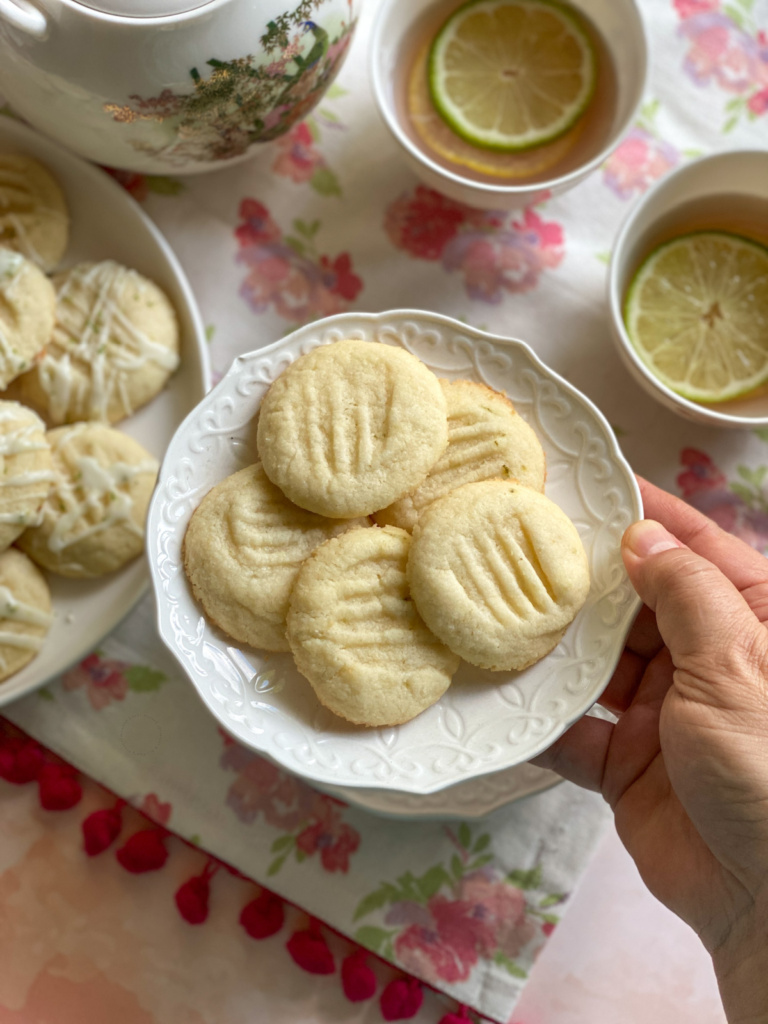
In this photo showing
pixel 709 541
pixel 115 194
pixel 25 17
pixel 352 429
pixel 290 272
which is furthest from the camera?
pixel 290 272

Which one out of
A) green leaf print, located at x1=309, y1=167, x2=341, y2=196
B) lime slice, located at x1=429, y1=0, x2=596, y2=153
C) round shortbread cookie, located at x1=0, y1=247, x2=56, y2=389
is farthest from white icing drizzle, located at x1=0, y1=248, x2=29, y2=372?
lime slice, located at x1=429, y1=0, x2=596, y2=153

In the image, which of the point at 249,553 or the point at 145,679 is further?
the point at 145,679

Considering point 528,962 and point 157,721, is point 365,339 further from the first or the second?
point 528,962

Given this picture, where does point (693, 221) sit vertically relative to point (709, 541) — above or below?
above

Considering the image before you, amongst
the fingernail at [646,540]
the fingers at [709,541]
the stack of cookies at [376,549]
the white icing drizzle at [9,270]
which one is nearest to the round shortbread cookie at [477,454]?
the stack of cookies at [376,549]

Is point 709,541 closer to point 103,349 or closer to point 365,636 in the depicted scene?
point 365,636

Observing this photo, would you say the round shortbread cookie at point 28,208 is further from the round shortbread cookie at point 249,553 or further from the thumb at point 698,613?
the thumb at point 698,613

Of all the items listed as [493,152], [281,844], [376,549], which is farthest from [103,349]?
[281,844]
